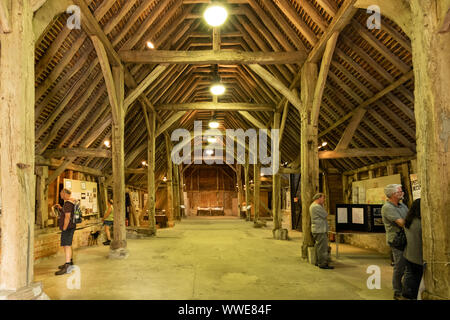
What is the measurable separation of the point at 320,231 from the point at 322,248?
32 cm

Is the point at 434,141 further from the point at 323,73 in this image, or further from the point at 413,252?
the point at 323,73

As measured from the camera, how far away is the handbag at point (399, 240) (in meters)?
4.00

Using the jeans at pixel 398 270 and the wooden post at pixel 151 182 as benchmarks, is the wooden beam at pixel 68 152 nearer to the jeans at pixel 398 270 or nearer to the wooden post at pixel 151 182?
the wooden post at pixel 151 182

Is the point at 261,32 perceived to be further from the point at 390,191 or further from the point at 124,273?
the point at 124,273

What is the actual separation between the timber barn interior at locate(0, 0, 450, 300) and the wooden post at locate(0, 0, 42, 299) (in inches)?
0.5

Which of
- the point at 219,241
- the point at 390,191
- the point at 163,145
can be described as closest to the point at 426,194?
the point at 390,191

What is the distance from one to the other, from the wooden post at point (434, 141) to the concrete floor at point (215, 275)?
141 cm

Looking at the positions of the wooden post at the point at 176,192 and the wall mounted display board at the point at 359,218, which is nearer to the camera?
the wall mounted display board at the point at 359,218

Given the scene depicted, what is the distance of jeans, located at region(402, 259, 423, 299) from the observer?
375 centimetres

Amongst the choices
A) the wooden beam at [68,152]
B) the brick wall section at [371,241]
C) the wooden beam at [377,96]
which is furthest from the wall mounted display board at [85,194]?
the brick wall section at [371,241]

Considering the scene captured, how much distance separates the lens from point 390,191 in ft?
14.0

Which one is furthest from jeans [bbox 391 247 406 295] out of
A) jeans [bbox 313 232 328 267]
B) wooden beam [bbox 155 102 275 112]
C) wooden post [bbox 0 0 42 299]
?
wooden beam [bbox 155 102 275 112]

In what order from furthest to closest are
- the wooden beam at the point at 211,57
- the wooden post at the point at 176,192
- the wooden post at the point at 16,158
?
the wooden post at the point at 176,192
the wooden beam at the point at 211,57
the wooden post at the point at 16,158

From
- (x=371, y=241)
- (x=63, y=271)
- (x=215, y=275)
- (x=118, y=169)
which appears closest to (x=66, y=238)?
(x=63, y=271)
